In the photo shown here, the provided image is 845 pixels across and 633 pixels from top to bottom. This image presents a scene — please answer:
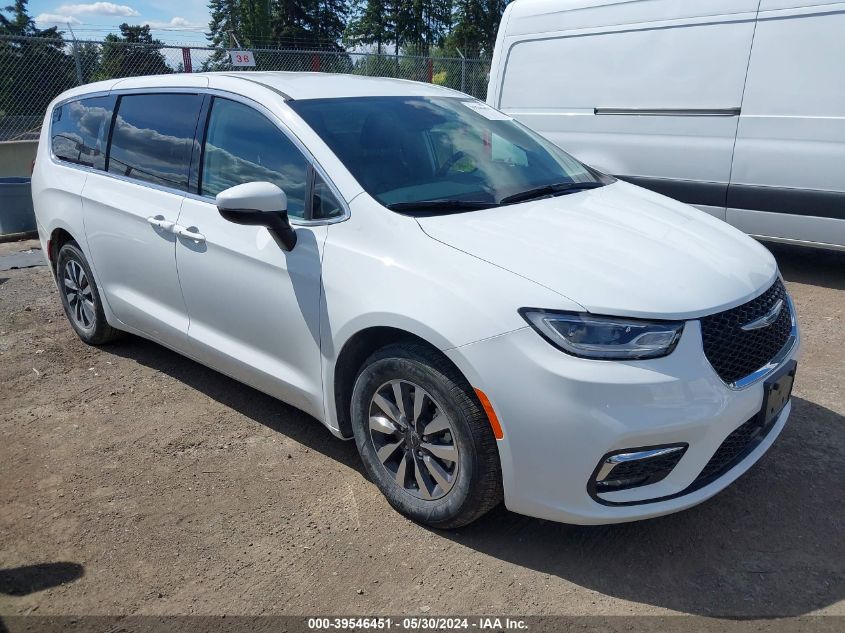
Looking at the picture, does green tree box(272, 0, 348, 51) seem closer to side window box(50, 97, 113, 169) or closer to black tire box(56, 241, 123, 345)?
side window box(50, 97, 113, 169)

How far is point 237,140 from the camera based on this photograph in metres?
3.58

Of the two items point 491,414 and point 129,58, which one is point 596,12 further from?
point 129,58

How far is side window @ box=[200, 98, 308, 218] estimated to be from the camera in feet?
10.7

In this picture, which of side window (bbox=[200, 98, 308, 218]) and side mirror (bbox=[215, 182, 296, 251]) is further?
A: side window (bbox=[200, 98, 308, 218])

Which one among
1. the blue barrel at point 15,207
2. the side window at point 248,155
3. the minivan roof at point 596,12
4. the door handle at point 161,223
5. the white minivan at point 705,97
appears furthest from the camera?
the blue barrel at point 15,207

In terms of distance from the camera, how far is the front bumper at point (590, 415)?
2.40m

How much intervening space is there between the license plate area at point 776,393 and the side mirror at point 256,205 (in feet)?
6.42

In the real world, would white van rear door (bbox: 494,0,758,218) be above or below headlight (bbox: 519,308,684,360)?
above

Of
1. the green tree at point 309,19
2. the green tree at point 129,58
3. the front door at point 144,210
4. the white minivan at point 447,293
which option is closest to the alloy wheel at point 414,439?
the white minivan at point 447,293

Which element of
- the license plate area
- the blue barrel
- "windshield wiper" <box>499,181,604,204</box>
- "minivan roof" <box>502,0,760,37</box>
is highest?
"minivan roof" <box>502,0,760,37</box>

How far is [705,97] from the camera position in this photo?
6.23m

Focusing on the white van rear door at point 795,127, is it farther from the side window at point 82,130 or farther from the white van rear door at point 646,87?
the side window at point 82,130

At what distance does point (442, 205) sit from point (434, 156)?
43cm

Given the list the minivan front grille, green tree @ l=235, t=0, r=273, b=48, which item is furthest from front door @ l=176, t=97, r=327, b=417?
green tree @ l=235, t=0, r=273, b=48
